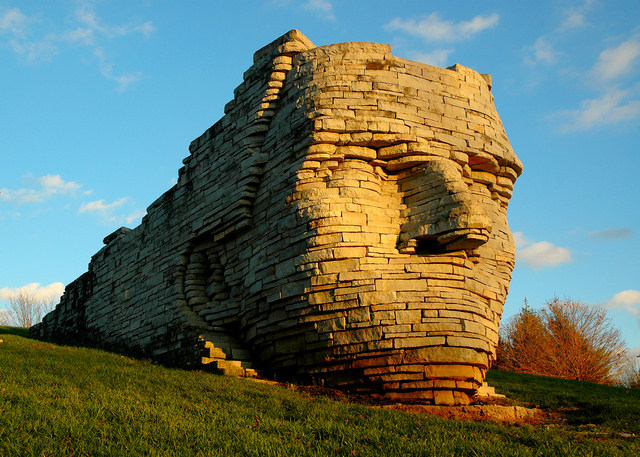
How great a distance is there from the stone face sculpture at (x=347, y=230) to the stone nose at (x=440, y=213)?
2 centimetres

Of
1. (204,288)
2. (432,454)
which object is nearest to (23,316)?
(204,288)

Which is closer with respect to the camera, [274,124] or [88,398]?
[88,398]

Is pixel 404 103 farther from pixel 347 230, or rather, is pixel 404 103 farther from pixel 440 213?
pixel 347 230

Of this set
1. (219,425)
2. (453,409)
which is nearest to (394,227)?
(453,409)

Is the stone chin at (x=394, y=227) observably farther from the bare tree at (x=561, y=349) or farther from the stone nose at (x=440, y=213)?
the bare tree at (x=561, y=349)

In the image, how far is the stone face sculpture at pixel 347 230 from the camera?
9055 mm

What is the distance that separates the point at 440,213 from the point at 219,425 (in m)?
4.92

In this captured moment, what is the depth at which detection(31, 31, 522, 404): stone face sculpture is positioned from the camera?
29.7 ft

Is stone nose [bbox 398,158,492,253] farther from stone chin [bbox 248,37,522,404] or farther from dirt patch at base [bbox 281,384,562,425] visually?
dirt patch at base [bbox 281,384,562,425]

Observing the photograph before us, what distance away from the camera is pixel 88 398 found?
751 cm

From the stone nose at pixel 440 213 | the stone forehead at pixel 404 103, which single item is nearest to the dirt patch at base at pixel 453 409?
the stone nose at pixel 440 213

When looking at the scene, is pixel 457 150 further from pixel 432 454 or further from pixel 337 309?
pixel 432 454

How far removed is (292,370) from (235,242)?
312 centimetres

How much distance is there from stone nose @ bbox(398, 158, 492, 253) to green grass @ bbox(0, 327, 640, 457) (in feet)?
9.54
